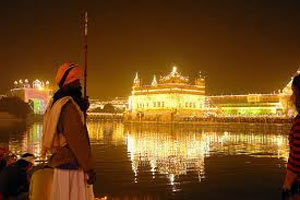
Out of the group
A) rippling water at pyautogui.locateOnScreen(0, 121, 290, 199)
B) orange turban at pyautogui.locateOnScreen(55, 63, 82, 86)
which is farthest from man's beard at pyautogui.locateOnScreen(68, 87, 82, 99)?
rippling water at pyautogui.locateOnScreen(0, 121, 290, 199)

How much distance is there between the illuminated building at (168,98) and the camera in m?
85.8

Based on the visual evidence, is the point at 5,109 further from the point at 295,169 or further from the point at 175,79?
the point at 295,169

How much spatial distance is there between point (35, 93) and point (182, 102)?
45.0 metres

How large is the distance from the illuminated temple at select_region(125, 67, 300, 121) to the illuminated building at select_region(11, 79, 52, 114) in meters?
28.6

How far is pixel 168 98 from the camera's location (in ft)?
285

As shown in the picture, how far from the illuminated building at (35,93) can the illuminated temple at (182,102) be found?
93.9 ft

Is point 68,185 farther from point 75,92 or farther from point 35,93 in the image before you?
point 35,93

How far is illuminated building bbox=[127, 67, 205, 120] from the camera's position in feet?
281

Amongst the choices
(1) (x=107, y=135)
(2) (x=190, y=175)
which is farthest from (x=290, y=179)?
(1) (x=107, y=135)

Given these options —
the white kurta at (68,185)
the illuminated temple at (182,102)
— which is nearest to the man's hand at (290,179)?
the white kurta at (68,185)

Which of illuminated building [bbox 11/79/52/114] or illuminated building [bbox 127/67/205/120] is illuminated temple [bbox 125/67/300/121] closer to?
illuminated building [bbox 127/67/205/120]

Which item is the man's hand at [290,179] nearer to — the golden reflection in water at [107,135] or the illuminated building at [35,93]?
the golden reflection in water at [107,135]

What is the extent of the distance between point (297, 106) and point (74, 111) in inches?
71.4

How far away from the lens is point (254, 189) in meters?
10.1
